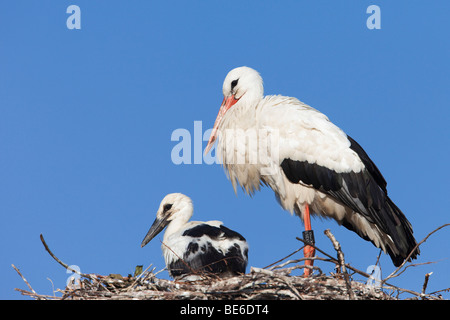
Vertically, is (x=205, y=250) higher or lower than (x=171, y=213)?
lower

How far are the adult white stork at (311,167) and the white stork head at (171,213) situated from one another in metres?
0.54

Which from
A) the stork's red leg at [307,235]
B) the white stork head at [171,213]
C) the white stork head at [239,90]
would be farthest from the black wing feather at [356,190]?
the white stork head at [171,213]

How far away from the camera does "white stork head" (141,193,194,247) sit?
6805 mm

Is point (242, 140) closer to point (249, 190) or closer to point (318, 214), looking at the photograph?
point (249, 190)

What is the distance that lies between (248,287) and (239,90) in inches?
116

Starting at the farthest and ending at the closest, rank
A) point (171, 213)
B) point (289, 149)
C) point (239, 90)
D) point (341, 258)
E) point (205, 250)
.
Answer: point (239, 90)
point (171, 213)
point (289, 149)
point (205, 250)
point (341, 258)

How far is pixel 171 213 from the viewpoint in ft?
22.7

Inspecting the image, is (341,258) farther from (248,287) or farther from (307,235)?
(307,235)

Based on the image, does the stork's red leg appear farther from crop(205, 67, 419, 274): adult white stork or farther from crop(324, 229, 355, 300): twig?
crop(324, 229, 355, 300): twig

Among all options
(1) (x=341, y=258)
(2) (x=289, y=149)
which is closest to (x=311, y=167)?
(2) (x=289, y=149)

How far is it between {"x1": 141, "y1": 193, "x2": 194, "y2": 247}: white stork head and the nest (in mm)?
1594

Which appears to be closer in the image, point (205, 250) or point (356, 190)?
point (205, 250)
